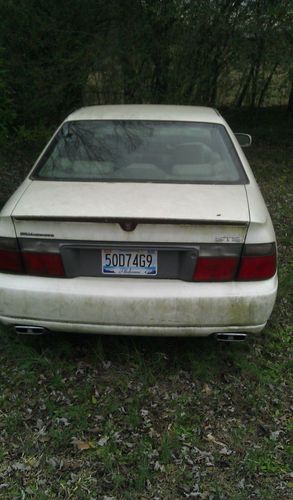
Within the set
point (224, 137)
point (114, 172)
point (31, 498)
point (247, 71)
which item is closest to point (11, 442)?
point (31, 498)

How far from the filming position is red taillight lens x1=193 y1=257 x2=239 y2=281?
2.71 m

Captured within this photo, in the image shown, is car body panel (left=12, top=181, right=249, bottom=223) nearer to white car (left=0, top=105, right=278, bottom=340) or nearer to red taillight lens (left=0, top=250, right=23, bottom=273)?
white car (left=0, top=105, right=278, bottom=340)

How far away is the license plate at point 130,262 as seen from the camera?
8.86 feet

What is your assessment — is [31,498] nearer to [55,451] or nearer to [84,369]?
[55,451]

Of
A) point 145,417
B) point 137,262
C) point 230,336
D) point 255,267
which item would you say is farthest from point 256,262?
point 145,417

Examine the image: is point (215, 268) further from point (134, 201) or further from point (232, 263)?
point (134, 201)

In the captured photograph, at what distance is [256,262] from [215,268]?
0.24 meters

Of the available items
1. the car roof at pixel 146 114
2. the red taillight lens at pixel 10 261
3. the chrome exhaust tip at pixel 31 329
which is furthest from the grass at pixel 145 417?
the car roof at pixel 146 114

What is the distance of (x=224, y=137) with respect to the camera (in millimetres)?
3693

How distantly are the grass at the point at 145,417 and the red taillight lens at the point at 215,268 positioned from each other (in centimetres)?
74

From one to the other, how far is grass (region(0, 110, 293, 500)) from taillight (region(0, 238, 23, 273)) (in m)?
0.70

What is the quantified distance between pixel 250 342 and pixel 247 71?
7.37m

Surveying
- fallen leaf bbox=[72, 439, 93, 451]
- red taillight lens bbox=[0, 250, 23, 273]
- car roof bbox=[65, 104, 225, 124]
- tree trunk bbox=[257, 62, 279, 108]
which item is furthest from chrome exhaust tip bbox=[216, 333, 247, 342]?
tree trunk bbox=[257, 62, 279, 108]

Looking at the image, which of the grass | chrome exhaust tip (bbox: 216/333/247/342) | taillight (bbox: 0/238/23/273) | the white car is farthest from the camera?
chrome exhaust tip (bbox: 216/333/247/342)
